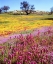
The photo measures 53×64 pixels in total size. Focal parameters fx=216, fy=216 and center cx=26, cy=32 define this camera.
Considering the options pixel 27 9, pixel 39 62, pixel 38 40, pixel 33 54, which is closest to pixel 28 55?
pixel 33 54

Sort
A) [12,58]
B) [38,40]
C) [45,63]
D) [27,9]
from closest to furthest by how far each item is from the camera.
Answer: [45,63] → [12,58] → [38,40] → [27,9]

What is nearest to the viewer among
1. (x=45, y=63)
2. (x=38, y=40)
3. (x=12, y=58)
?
(x=45, y=63)

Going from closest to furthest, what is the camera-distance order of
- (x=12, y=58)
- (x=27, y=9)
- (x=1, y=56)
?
(x=12, y=58)
(x=1, y=56)
(x=27, y=9)

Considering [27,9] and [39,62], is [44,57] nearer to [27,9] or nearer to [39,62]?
[39,62]

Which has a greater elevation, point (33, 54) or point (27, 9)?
point (33, 54)

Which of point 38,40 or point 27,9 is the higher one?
point 38,40

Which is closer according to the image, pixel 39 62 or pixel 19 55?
pixel 39 62

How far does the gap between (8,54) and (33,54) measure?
939mm

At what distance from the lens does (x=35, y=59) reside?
746cm

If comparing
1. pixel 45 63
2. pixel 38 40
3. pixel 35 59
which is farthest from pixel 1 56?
pixel 38 40

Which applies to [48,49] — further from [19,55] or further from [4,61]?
[4,61]

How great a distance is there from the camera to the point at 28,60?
287 inches

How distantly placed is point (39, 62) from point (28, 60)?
44 centimetres

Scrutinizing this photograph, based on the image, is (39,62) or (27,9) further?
(27,9)
